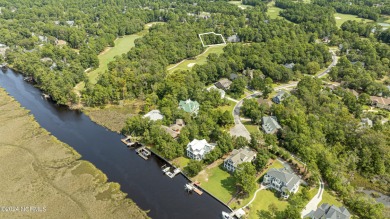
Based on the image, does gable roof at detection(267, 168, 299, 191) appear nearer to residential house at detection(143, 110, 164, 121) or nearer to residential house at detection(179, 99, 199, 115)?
residential house at detection(179, 99, 199, 115)

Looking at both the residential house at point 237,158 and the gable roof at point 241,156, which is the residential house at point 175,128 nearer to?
the residential house at point 237,158

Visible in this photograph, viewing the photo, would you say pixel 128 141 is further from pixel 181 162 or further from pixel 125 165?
pixel 181 162

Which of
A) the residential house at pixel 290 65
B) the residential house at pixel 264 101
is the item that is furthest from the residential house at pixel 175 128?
the residential house at pixel 290 65

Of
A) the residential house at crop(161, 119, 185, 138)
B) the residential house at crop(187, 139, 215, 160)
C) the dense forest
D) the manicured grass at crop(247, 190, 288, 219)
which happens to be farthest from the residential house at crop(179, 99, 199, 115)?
the manicured grass at crop(247, 190, 288, 219)

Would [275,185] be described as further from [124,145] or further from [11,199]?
[11,199]

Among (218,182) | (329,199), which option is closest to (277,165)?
(329,199)

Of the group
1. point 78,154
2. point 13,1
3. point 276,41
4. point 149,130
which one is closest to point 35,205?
point 78,154

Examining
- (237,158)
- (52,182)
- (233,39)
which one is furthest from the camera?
(233,39)
